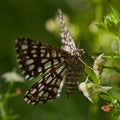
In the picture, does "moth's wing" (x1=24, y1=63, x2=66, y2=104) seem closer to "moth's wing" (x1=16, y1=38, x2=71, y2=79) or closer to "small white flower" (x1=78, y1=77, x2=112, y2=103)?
"moth's wing" (x1=16, y1=38, x2=71, y2=79)

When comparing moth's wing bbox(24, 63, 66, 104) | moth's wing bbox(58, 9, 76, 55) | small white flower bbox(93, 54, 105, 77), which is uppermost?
moth's wing bbox(58, 9, 76, 55)

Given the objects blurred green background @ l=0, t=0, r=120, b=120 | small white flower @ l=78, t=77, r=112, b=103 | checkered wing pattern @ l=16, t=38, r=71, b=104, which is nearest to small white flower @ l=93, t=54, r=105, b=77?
small white flower @ l=78, t=77, r=112, b=103

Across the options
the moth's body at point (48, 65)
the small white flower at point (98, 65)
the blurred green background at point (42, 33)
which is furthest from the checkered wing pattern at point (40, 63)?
the blurred green background at point (42, 33)

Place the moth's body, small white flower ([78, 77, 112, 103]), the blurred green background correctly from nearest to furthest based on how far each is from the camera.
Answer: small white flower ([78, 77, 112, 103]) → the moth's body → the blurred green background

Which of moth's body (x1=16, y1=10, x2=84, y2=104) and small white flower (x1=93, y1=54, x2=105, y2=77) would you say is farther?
moth's body (x1=16, y1=10, x2=84, y2=104)

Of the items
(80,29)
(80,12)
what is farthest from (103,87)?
(80,12)

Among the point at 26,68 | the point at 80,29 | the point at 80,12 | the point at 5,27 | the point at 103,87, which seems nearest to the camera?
the point at 103,87

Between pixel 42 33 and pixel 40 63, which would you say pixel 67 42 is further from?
pixel 42 33

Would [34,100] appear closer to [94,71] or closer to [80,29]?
[94,71]

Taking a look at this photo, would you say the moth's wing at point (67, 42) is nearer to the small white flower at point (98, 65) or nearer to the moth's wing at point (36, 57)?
the moth's wing at point (36, 57)
